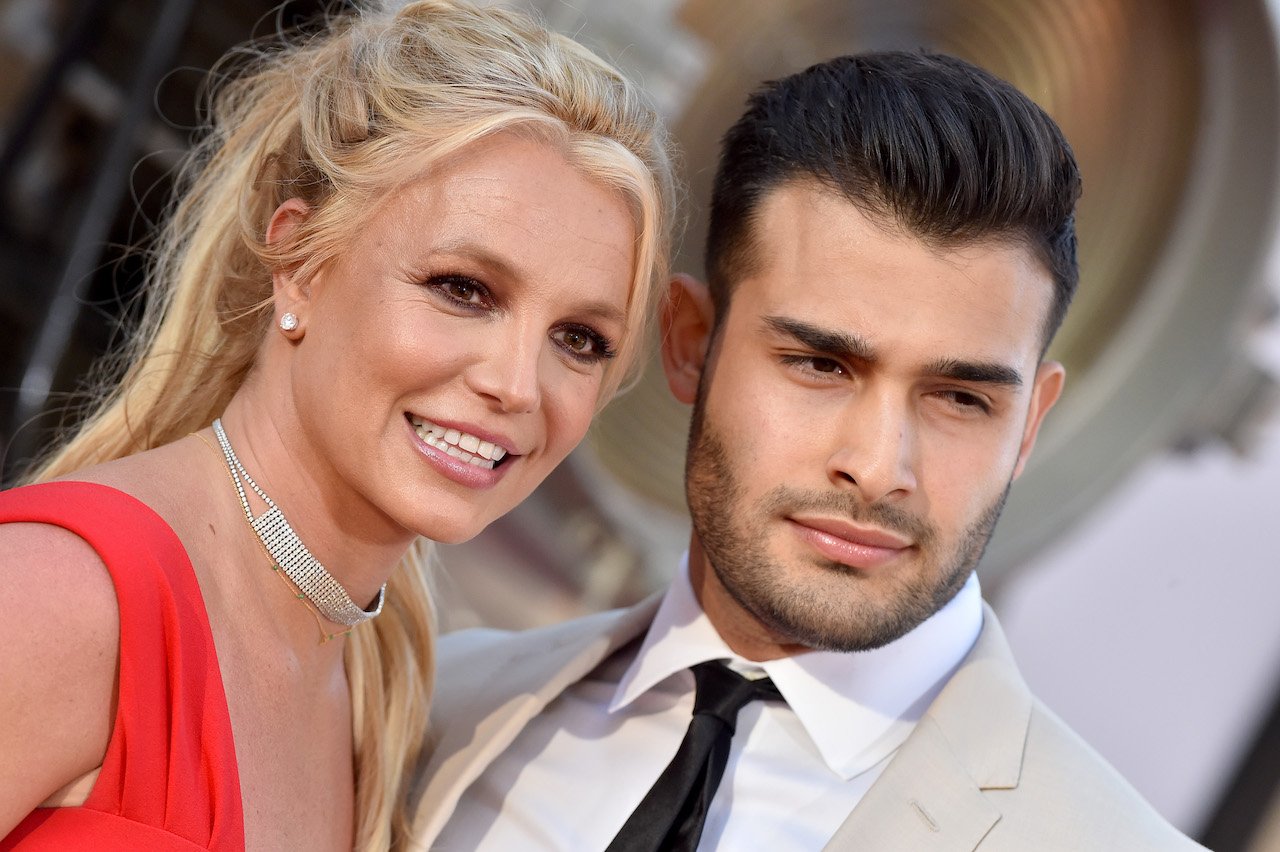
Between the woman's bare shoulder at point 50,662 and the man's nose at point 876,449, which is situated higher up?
the man's nose at point 876,449

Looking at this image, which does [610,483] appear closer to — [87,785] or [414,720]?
[414,720]

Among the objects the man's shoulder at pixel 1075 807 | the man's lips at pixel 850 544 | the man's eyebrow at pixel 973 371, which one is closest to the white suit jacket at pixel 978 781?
the man's shoulder at pixel 1075 807

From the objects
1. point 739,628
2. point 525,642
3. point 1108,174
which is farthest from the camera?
point 1108,174

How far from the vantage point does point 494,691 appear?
46.0 inches

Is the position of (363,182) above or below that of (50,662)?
above

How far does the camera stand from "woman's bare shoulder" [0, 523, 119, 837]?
28.0 inches

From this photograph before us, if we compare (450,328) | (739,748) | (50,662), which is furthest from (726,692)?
(50,662)

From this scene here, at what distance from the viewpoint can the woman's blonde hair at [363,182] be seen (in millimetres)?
927

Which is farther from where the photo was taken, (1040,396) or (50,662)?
(1040,396)

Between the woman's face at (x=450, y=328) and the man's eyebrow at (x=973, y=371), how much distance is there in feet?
0.82

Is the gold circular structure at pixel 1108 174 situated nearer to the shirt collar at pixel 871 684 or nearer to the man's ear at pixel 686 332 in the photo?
the man's ear at pixel 686 332

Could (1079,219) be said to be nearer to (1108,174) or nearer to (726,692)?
(1108,174)

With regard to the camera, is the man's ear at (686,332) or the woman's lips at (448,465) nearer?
the woman's lips at (448,465)

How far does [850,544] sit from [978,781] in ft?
0.61
